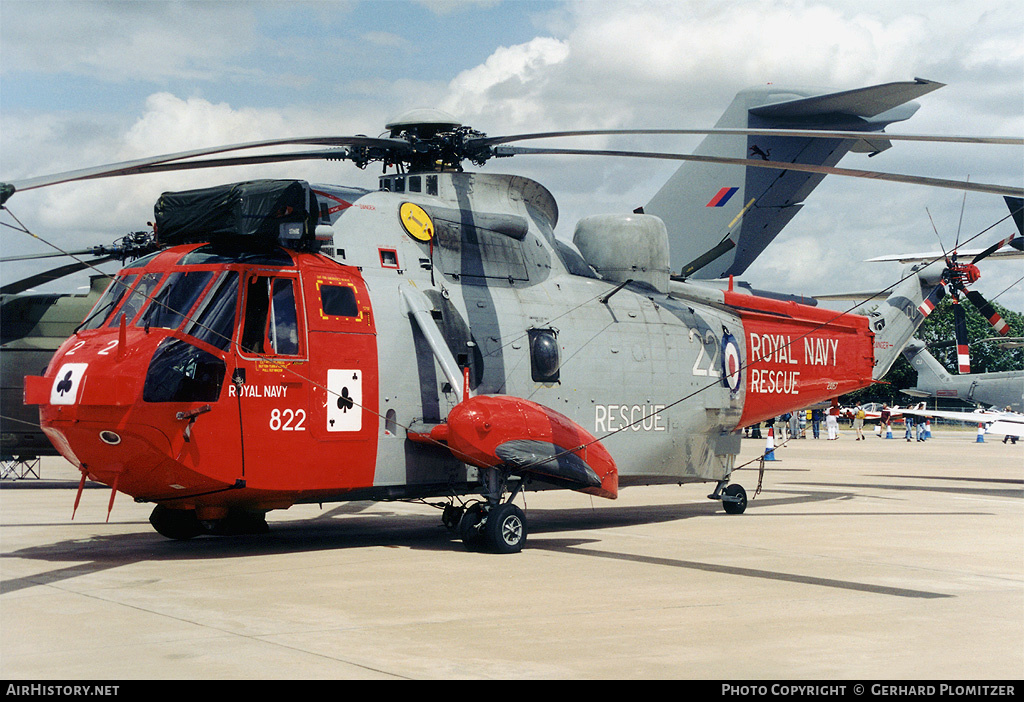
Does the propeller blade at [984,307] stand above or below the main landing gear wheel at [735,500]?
above


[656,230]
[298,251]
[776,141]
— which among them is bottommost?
[298,251]

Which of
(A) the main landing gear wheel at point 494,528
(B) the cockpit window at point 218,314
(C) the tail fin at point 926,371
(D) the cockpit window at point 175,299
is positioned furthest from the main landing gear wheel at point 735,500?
(C) the tail fin at point 926,371

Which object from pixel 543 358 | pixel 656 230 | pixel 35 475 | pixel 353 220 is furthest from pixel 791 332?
pixel 35 475

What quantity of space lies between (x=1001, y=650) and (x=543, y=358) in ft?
22.7

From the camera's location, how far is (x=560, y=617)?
8109 millimetres

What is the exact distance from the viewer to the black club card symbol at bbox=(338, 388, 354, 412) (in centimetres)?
1127

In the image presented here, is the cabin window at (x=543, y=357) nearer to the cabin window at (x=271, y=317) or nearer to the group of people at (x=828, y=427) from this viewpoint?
the cabin window at (x=271, y=317)

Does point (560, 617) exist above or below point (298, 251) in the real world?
below

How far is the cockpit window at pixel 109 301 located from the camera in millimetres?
10797

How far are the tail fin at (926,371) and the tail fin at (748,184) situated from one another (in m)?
30.6

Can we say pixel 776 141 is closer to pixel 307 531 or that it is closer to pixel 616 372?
pixel 616 372

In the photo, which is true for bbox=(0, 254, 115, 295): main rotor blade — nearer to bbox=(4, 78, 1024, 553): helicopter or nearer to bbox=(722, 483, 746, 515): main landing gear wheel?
bbox=(4, 78, 1024, 553): helicopter

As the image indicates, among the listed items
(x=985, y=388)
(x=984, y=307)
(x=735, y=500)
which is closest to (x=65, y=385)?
(x=735, y=500)

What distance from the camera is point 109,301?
36.0 feet
